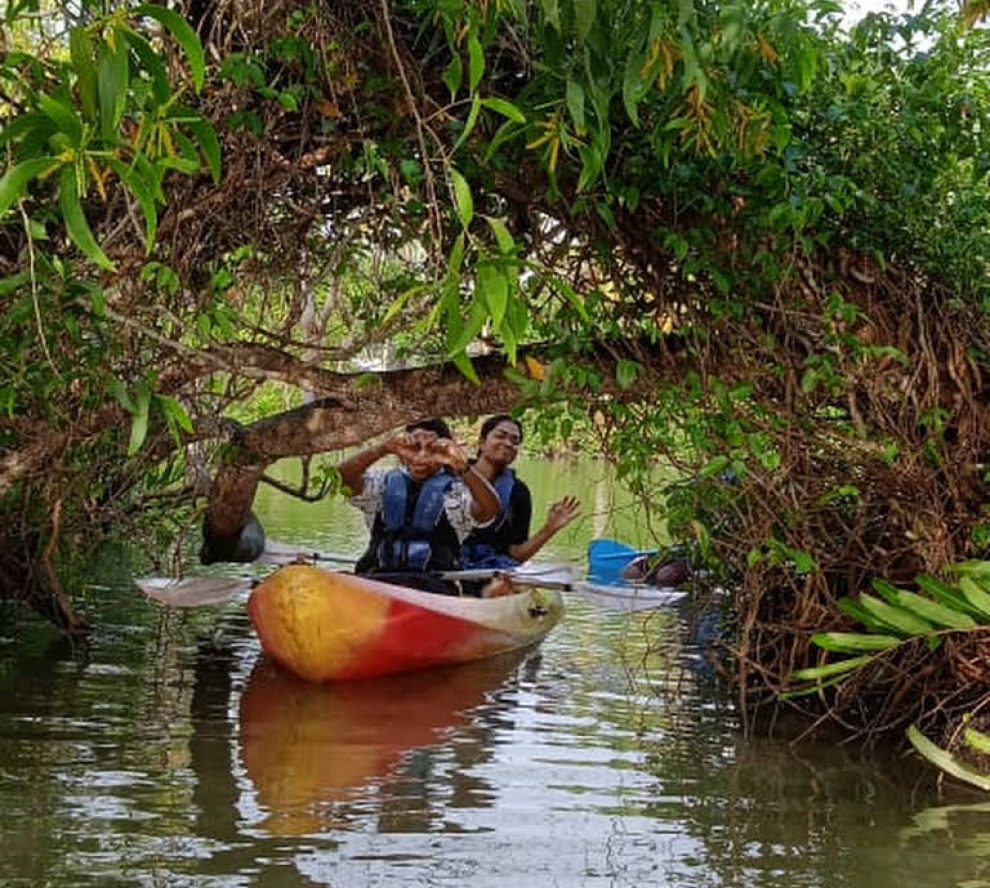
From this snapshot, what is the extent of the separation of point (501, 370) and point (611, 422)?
0.54 meters

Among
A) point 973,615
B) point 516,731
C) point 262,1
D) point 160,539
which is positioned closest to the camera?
point 262,1

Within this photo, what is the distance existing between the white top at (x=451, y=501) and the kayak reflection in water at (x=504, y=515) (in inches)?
12.0

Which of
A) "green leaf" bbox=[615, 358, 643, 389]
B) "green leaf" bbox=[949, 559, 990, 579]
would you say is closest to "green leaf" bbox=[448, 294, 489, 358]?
"green leaf" bbox=[615, 358, 643, 389]

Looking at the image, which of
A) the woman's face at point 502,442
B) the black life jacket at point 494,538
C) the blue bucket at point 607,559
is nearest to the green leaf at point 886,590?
the woman's face at point 502,442

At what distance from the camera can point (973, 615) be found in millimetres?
5523

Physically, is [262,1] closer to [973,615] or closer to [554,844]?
[554,844]

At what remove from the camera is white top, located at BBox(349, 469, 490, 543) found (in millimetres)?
8219

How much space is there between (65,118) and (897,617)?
4150mm

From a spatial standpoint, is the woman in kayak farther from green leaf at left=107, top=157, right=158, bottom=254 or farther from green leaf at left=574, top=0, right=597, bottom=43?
green leaf at left=107, top=157, right=158, bottom=254

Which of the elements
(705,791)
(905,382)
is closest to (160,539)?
(705,791)

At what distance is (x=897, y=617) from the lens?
5.44 metres

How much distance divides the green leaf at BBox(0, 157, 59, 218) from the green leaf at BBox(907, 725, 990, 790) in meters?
4.42

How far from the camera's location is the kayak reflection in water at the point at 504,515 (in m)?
8.68

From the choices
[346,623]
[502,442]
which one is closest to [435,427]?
[502,442]
